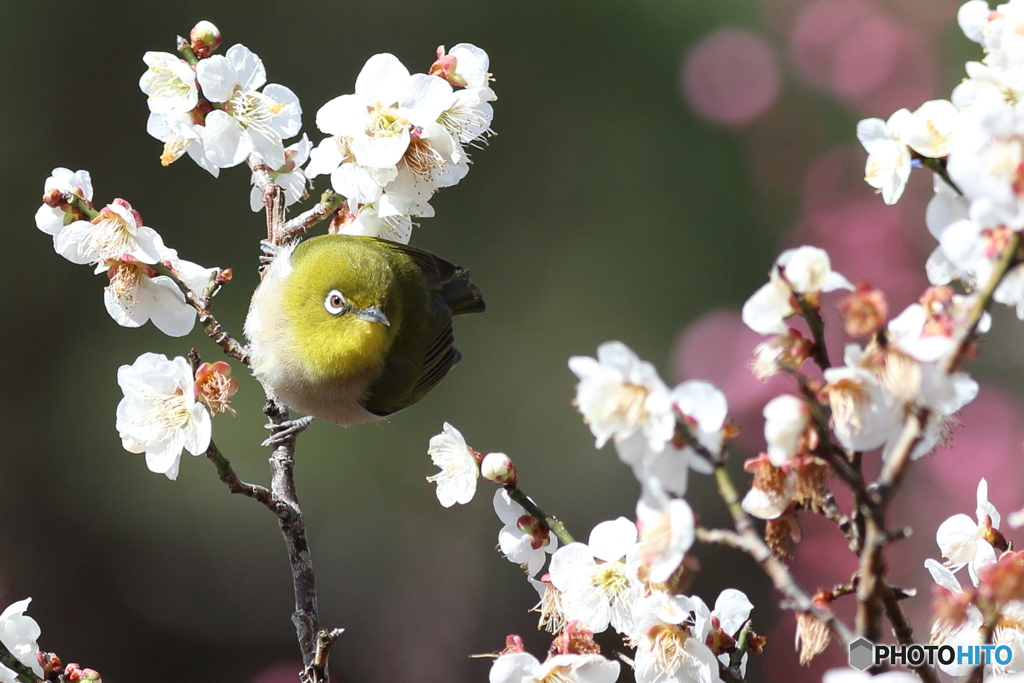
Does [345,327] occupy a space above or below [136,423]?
above

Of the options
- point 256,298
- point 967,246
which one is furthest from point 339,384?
point 967,246

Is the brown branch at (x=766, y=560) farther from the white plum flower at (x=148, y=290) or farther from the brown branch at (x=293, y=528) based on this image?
the white plum flower at (x=148, y=290)

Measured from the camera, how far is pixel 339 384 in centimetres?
154

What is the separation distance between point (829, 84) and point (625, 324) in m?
0.93

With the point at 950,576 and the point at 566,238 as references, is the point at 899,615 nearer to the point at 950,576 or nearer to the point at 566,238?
the point at 950,576

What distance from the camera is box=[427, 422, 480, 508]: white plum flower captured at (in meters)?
1.02

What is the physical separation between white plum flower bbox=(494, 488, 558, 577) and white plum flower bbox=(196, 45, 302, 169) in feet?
1.60

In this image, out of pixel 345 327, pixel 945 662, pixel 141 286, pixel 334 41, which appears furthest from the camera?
pixel 334 41

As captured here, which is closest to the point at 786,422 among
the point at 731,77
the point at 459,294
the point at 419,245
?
the point at 459,294

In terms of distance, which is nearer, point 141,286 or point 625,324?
point 141,286

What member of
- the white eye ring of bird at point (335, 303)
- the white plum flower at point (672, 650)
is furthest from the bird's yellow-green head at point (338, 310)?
the white plum flower at point (672, 650)

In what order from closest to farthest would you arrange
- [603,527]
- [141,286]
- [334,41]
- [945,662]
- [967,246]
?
[967,246], [945,662], [603,527], [141,286], [334,41]

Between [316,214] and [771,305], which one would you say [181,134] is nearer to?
[316,214]

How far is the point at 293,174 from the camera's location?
49.1 inches
